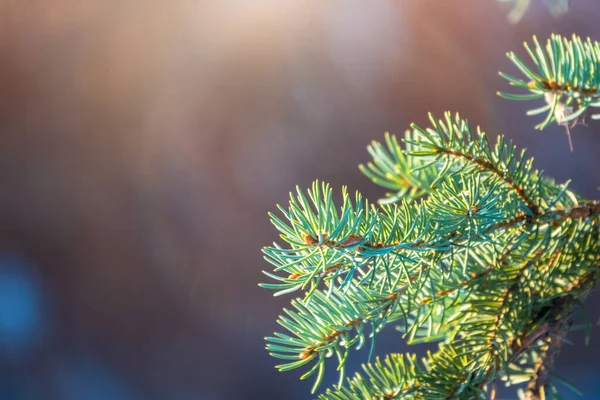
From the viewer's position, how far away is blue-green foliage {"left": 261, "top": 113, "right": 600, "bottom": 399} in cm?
13

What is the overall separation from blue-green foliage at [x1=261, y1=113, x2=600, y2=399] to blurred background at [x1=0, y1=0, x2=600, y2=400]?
470 millimetres

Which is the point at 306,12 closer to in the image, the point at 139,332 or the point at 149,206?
the point at 149,206

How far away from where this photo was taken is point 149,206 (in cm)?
71

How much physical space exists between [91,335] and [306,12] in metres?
0.53

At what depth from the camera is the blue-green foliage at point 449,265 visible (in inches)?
5.2

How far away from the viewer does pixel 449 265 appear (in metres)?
0.17

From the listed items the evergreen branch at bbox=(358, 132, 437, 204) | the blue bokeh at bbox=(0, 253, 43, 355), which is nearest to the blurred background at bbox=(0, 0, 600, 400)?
the blue bokeh at bbox=(0, 253, 43, 355)

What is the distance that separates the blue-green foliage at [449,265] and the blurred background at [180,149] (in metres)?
0.47

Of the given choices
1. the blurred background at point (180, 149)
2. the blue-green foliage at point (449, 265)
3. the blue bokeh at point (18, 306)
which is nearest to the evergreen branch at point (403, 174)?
the blue-green foliage at point (449, 265)

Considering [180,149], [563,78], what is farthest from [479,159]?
[180,149]

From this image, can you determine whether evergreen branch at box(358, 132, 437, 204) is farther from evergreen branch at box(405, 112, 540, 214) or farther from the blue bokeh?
the blue bokeh

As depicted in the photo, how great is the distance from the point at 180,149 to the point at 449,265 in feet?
1.94

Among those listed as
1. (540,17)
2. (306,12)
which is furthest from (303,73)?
(540,17)

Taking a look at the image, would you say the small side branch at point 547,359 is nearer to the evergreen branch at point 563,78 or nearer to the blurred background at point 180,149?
the evergreen branch at point 563,78
